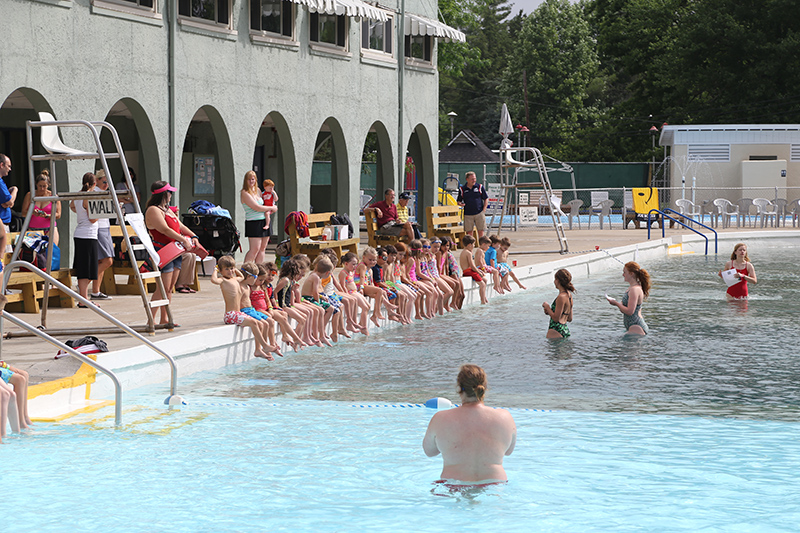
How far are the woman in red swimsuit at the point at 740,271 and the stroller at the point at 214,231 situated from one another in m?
7.79

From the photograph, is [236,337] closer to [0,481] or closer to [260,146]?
[0,481]

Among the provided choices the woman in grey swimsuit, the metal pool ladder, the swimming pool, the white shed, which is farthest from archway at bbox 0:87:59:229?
the white shed

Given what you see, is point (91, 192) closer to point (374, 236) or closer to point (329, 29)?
point (374, 236)

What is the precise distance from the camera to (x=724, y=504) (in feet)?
20.9

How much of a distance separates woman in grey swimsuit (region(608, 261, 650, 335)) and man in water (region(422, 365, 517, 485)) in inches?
230

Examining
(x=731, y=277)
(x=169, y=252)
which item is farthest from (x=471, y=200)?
(x=169, y=252)

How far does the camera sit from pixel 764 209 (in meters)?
33.9

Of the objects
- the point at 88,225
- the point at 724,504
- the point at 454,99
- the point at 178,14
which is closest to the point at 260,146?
the point at 178,14

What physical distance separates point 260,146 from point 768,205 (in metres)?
19.2

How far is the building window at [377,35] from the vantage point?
22312mm

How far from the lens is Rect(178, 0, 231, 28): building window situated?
16656 mm

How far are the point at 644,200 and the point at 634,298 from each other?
68.5ft

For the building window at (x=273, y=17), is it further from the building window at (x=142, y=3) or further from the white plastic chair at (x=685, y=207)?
the white plastic chair at (x=685, y=207)

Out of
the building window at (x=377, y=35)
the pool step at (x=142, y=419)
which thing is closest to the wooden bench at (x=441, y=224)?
the building window at (x=377, y=35)
